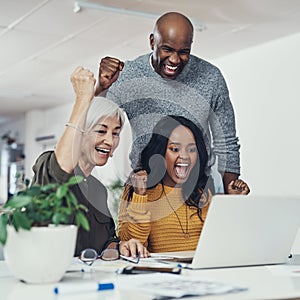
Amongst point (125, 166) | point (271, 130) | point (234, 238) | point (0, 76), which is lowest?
point (234, 238)

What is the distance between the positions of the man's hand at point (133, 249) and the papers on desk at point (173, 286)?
418 mm

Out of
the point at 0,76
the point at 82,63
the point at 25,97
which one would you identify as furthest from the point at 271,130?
the point at 25,97

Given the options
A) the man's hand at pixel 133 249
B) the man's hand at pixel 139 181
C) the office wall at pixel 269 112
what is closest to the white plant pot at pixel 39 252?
the man's hand at pixel 133 249

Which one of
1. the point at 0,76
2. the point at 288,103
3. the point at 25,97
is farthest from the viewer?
the point at 25,97

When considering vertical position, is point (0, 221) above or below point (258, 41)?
below

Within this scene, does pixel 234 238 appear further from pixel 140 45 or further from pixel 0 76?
pixel 0 76

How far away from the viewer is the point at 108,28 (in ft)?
13.2

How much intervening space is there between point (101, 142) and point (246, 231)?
2.17ft

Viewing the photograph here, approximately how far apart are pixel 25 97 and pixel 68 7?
330cm

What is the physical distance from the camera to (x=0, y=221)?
1.29 m

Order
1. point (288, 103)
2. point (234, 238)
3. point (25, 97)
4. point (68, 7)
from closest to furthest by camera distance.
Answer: point (234, 238) → point (68, 7) → point (288, 103) → point (25, 97)

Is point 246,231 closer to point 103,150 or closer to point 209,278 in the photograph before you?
point 209,278

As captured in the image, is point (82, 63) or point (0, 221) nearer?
point (0, 221)

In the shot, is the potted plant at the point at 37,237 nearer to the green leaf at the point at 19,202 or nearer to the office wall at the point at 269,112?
the green leaf at the point at 19,202
